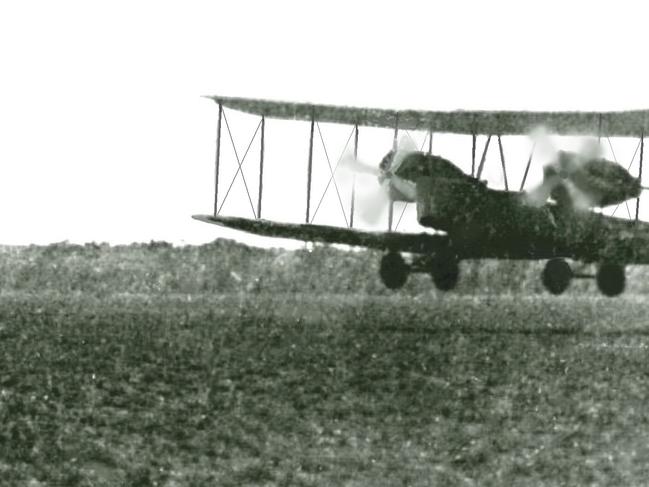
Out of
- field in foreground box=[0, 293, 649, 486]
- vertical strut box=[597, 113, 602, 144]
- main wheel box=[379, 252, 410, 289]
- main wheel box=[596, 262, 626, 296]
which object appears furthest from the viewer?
main wheel box=[596, 262, 626, 296]

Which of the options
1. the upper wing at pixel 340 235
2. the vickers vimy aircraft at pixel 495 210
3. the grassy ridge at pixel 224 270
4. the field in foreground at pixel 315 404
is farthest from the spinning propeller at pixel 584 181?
the grassy ridge at pixel 224 270

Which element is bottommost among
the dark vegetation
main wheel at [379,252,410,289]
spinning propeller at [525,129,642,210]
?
the dark vegetation

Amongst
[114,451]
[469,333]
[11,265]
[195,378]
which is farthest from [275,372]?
[11,265]

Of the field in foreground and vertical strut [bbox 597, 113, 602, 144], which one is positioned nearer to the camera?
the field in foreground

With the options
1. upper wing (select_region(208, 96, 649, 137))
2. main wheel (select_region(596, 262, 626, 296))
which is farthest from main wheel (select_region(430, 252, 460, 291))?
main wheel (select_region(596, 262, 626, 296))

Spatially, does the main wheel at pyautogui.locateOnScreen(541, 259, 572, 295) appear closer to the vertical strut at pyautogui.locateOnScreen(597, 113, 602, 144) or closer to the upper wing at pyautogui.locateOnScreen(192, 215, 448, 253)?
the upper wing at pyautogui.locateOnScreen(192, 215, 448, 253)

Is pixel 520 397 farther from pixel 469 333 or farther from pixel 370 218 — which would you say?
pixel 370 218

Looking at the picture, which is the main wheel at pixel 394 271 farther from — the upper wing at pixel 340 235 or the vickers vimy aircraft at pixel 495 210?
the upper wing at pixel 340 235
